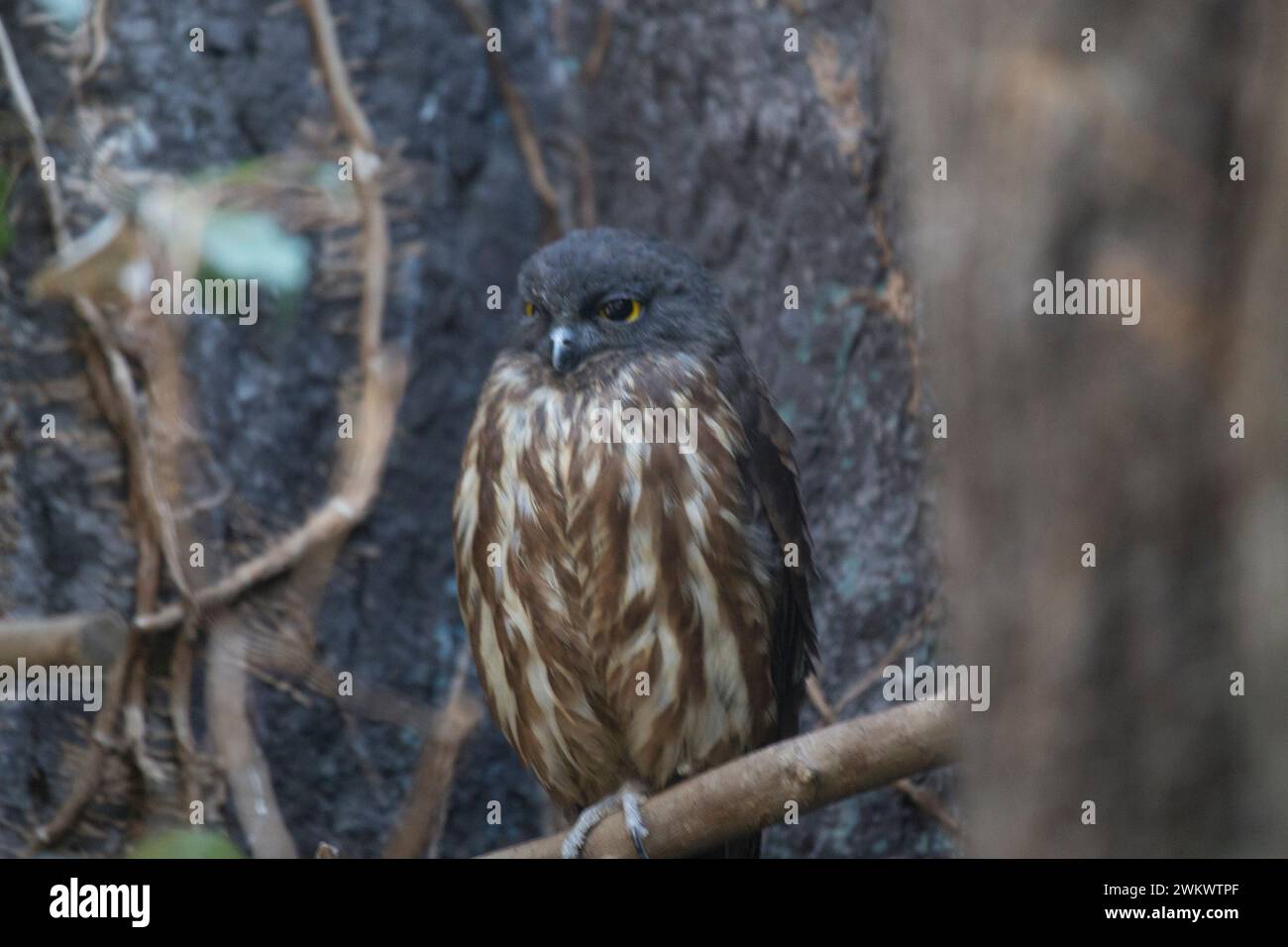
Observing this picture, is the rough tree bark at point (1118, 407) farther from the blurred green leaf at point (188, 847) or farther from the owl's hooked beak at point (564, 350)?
the owl's hooked beak at point (564, 350)

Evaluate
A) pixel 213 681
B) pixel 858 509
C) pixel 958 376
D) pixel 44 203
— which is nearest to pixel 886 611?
pixel 858 509

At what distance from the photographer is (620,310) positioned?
10.9 ft

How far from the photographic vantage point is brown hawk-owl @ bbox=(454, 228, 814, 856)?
318 centimetres

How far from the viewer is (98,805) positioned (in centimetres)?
370

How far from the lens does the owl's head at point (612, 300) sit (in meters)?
3.23

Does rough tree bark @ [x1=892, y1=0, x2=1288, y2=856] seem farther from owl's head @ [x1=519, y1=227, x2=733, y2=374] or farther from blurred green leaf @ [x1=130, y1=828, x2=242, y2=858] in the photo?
owl's head @ [x1=519, y1=227, x2=733, y2=374]

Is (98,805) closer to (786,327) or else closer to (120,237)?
(120,237)

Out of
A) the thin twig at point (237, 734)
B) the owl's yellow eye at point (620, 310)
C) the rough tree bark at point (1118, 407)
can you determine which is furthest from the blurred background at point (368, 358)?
the rough tree bark at point (1118, 407)

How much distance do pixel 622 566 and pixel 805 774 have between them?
0.72m

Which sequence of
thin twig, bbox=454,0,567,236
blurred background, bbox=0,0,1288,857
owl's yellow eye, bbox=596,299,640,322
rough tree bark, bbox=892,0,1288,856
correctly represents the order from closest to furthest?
rough tree bark, bbox=892,0,1288,856 → owl's yellow eye, bbox=596,299,640,322 → blurred background, bbox=0,0,1288,857 → thin twig, bbox=454,0,567,236

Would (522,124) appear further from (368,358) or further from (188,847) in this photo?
(188,847)

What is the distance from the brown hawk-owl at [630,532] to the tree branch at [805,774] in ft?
0.73

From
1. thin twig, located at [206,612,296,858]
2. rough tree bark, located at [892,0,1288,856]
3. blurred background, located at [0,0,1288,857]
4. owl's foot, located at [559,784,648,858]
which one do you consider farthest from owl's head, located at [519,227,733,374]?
rough tree bark, located at [892,0,1288,856]

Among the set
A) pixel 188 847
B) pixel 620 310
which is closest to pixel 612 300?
pixel 620 310
